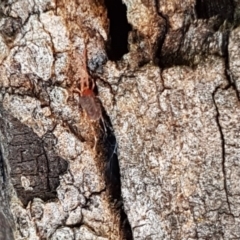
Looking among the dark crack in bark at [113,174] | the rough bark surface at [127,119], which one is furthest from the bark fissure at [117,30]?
the dark crack in bark at [113,174]

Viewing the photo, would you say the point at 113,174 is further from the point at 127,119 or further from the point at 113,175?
the point at 127,119

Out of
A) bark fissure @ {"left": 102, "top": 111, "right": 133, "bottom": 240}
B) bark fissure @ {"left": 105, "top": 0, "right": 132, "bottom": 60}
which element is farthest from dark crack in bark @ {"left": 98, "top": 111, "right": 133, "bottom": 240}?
bark fissure @ {"left": 105, "top": 0, "right": 132, "bottom": 60}

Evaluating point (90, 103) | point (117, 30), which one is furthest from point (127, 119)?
point (117, 30)

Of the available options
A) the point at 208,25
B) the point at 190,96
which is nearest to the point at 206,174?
the point at 190,96

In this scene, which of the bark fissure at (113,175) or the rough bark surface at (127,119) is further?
the bark fissure at (113,175)

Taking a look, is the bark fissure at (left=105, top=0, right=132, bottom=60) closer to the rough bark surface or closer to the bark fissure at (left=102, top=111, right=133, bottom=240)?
the rough bark surface

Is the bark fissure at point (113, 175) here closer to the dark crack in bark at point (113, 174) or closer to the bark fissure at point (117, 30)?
the dark crack in bark at point (113, 174)

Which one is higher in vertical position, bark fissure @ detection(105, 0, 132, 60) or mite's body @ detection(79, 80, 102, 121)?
bark fissure @ detection(105, 0, 132, 60)

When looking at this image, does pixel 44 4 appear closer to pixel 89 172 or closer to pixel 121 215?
pixel 89 172
